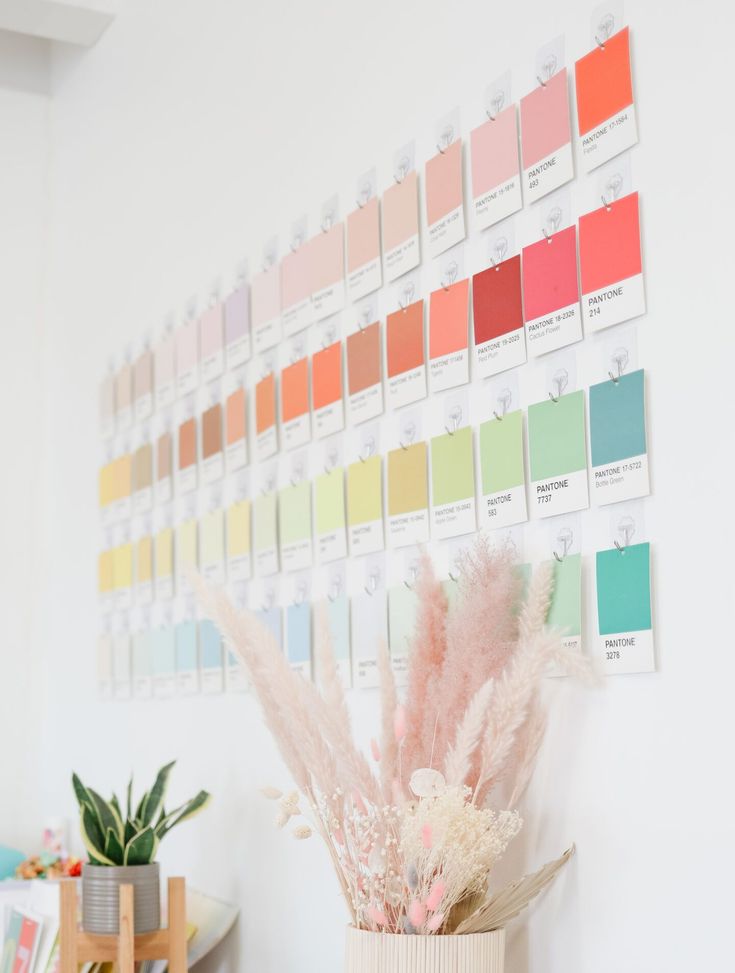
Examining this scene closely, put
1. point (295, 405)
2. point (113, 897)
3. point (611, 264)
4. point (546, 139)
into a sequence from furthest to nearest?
point (295, 405), point (113, 897), point (546, 139), point (611, 264)

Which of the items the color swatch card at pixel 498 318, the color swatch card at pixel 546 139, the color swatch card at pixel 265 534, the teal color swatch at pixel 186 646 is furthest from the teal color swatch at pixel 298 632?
the color swatch card at pixel 546 139

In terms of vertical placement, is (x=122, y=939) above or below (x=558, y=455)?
below

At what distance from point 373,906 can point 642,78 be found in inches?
37.7

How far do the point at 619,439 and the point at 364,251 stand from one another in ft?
2.30

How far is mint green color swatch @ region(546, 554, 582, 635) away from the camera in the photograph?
4.62ft

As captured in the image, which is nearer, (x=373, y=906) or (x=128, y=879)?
(x=373, y=906)

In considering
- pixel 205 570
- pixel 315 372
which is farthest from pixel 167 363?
pixel 315 372

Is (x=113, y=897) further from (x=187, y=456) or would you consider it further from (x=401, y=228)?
(x=401, y=228)

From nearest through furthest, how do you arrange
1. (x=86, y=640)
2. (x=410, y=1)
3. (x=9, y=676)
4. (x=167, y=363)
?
(x=410, y=1) < (x=167, y=363) < (x=86, y=640) < (x=9, y=676)

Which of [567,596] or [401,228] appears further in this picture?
[401,228]

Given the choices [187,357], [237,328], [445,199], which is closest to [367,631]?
[445,199]

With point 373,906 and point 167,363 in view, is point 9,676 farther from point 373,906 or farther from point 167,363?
point 373,906

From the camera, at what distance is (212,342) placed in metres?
2.43

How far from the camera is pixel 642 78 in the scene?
4.52 ft
